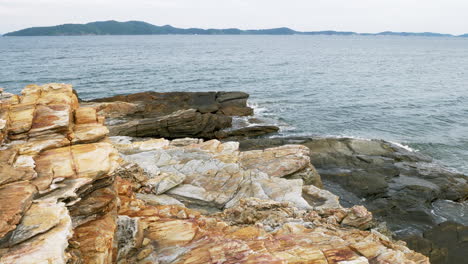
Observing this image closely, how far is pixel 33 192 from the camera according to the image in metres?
9.02

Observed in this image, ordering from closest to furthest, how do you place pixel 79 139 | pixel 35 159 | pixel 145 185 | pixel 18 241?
pixel 18 241, pixel 35 159, pixel 79 139, pixel 145 185

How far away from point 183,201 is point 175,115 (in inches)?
917

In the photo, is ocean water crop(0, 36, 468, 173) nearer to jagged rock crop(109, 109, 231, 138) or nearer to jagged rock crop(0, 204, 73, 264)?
jagged rock crop(109, 109, 231, 138)

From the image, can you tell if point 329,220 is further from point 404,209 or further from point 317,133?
point 317,133

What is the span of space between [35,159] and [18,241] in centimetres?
341

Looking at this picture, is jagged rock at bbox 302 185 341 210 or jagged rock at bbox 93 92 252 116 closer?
jagged rock at bbox 302 185 341 210

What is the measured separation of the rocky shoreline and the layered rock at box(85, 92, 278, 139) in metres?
8.17

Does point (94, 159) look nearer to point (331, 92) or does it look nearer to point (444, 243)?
point (444, 243)

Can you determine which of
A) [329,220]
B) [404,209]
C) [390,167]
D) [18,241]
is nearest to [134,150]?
[329,220]

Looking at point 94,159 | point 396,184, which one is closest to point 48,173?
point 94,159

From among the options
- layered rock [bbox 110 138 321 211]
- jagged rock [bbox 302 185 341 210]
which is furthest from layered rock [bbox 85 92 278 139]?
jagged rock [bbox 302 185 341 210]

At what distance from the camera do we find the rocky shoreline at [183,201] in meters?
9.41

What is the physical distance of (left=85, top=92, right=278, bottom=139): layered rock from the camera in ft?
129

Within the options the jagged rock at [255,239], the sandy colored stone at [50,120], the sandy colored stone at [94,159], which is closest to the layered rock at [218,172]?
the jagged rock at [255,239]
